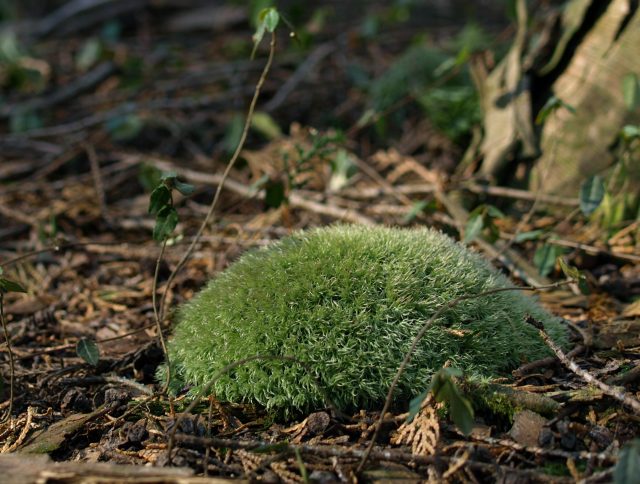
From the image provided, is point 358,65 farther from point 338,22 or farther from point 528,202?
point 528,202

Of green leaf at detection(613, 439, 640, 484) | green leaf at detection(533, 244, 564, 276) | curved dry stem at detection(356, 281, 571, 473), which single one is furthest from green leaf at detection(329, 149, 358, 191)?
green leaf at detection(613, 439, 640, 484)

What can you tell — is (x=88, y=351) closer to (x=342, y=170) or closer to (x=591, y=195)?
(x=342, y=170)

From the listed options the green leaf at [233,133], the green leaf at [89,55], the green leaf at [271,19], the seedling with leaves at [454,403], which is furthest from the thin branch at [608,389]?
the green leaf at [89,55]

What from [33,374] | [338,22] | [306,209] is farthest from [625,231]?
[338,22]

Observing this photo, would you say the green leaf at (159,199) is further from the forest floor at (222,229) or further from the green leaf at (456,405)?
the green leaf at (456,405)

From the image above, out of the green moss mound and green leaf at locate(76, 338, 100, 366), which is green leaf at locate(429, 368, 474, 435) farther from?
green leaf at locate(76, 338, 100, 366)

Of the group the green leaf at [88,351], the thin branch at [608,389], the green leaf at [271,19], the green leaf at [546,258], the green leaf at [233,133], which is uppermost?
the green leaf at [271,19]
